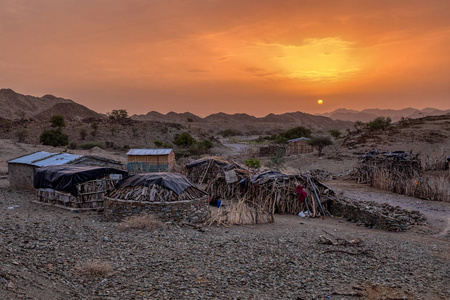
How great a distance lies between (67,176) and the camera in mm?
12305

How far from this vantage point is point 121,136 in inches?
2047

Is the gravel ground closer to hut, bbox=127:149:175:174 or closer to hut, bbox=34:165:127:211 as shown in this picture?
hut, bbox=34:165:127:211

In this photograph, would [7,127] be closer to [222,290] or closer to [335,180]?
[335,180]

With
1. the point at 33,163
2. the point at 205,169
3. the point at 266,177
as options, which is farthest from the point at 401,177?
the point at 33,163

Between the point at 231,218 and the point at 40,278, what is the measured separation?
6.36 m

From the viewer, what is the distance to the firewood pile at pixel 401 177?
15.6 meters

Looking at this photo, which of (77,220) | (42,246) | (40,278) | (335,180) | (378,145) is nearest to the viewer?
(40,278)

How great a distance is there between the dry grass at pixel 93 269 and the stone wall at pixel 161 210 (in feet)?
12.6

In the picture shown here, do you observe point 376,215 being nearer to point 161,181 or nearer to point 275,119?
point 161,181

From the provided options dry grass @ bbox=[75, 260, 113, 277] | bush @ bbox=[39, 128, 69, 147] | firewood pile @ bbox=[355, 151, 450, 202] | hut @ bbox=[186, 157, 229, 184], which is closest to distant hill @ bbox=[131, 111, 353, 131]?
bush @ bbox=[39, 128, 69, 147]

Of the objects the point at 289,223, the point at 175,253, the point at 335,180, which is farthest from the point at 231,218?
the point at 335,180

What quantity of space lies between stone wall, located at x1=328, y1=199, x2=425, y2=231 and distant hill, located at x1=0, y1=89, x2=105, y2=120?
8630 cm

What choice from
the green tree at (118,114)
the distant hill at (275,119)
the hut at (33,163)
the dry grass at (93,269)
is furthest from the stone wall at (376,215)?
the distant hill at (275,119)

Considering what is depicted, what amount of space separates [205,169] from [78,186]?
398 inches
